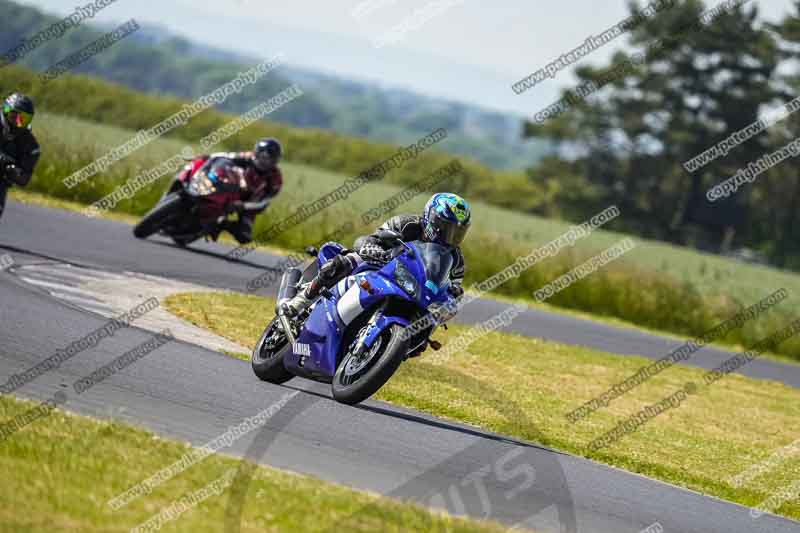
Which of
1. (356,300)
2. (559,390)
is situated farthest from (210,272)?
(356,300)

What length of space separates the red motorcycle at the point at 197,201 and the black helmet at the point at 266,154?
361mm

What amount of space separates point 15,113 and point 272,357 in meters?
7.14

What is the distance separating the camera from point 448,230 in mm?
9727

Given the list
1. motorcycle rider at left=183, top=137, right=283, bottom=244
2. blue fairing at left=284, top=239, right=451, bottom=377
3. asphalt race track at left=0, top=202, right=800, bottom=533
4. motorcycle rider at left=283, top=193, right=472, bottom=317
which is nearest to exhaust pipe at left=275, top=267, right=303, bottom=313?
motorcycle rider at left=283, top=193, right=472, bottom=317

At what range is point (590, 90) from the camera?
80.6 metres

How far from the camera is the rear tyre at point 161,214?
19.8 m

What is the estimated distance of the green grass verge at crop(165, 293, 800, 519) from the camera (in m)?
11.5

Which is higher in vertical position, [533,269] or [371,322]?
[371,322]

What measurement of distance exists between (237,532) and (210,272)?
1280 centimetres

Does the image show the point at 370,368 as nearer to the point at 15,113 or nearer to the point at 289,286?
the point at 289,286

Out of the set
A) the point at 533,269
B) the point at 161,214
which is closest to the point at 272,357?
the point at 161,214

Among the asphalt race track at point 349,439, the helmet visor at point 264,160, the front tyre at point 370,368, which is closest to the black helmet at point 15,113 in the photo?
the asphalt race track at point 349,439

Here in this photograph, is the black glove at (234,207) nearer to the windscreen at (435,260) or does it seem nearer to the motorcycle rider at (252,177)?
the motorcycle rider at (252,177)

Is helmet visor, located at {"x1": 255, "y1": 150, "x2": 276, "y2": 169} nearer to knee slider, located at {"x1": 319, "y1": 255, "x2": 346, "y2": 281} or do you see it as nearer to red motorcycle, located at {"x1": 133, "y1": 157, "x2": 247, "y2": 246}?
red motorcycle, located at {"x1": 133, "y1": 157, "x2": 247, "y2": 246}
